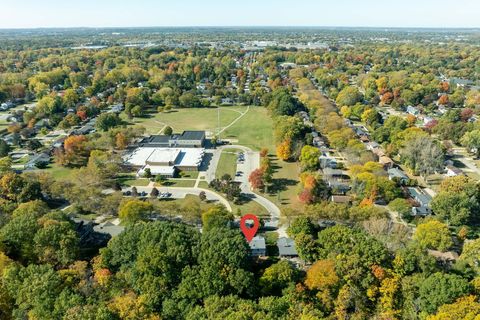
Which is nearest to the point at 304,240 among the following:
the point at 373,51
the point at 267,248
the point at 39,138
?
the point at 267,248

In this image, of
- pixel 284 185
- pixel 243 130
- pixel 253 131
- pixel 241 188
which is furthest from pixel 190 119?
pixel 284 185

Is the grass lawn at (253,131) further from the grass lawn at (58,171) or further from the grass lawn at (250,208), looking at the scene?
the grass lawn at (58,171)

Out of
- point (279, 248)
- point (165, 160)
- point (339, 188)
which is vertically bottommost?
point (279, 248)

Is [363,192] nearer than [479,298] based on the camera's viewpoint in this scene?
No

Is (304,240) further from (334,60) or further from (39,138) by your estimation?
(334,60)

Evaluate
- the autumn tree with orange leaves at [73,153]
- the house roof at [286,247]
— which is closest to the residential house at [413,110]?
the house roof at [286,247]

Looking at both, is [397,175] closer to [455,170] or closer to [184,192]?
[455,170]
